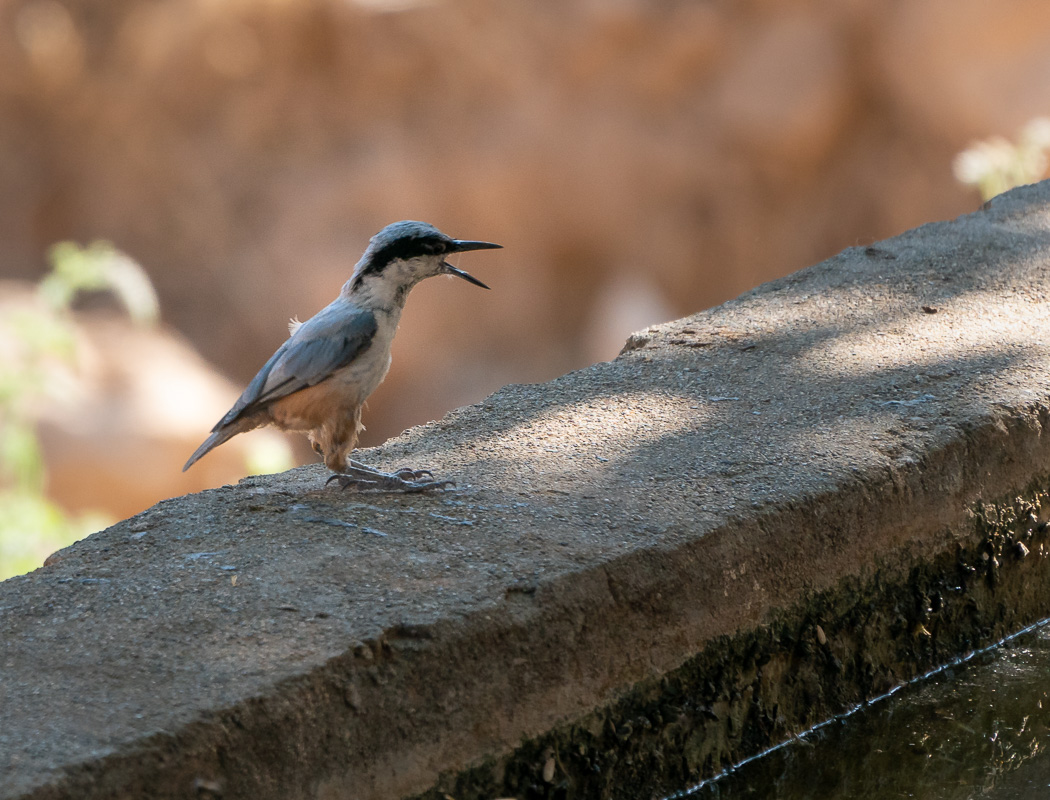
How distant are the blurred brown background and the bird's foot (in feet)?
27.5

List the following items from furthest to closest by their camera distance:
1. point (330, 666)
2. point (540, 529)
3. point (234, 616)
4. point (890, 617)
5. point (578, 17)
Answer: point (578, 17) → point (890, 617) → point (540, 529) → point (234, 616) → point (330, 666)

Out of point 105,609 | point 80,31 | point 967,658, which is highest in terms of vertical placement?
point 80,31

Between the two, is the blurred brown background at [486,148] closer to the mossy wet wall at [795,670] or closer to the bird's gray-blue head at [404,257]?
the bird's gray-blue head at [404,257]

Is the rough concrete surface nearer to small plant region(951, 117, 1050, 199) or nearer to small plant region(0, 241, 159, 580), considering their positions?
small plant region(0, 241, 159, 580)

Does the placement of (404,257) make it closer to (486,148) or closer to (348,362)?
(348,362)

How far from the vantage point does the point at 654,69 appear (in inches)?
497

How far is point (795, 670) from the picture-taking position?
2.56 meters

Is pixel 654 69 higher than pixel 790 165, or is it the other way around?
pixel 654 69

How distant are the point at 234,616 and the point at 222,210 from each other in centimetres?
1028

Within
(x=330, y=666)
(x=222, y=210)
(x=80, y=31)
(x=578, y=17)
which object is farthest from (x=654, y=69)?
(x=330, y=666)

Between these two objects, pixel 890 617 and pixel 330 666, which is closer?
pixel 330 666

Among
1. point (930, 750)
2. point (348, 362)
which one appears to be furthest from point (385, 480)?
point (930, 750)

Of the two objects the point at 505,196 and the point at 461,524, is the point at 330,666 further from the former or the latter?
the point at 505,196

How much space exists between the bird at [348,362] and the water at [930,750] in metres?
1.05
